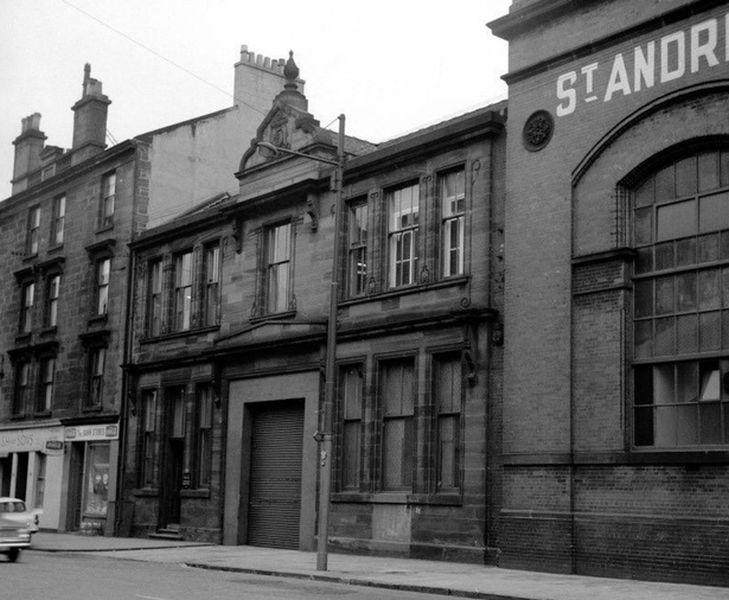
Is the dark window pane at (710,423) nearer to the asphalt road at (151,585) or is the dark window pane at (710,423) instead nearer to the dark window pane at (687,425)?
the dark window pane at (687,425)

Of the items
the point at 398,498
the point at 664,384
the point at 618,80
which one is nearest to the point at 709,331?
the point at 664,384

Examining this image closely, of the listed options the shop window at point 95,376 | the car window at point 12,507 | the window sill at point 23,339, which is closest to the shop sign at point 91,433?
the shop window at point 95,376

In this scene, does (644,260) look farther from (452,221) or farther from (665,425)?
(452,221)

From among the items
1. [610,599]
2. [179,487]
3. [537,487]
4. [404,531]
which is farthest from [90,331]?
[610,599]

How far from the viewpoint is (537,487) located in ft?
71.9

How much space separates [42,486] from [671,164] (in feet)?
91.1

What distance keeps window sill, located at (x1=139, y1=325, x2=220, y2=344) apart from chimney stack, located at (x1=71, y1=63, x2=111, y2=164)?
9310 millimetres

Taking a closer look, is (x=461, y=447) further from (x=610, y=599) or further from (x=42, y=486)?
(x=42, y=486)

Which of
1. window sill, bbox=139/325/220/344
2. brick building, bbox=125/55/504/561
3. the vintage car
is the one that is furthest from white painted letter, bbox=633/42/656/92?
window sill, bbox=139/325/220/344

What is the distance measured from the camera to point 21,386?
4359 centimetres

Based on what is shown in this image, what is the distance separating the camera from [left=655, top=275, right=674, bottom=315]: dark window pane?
68.0 feet

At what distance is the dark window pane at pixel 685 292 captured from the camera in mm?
20328

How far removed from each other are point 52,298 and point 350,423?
18.6m

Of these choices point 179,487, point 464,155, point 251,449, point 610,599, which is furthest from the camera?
point 179,487
